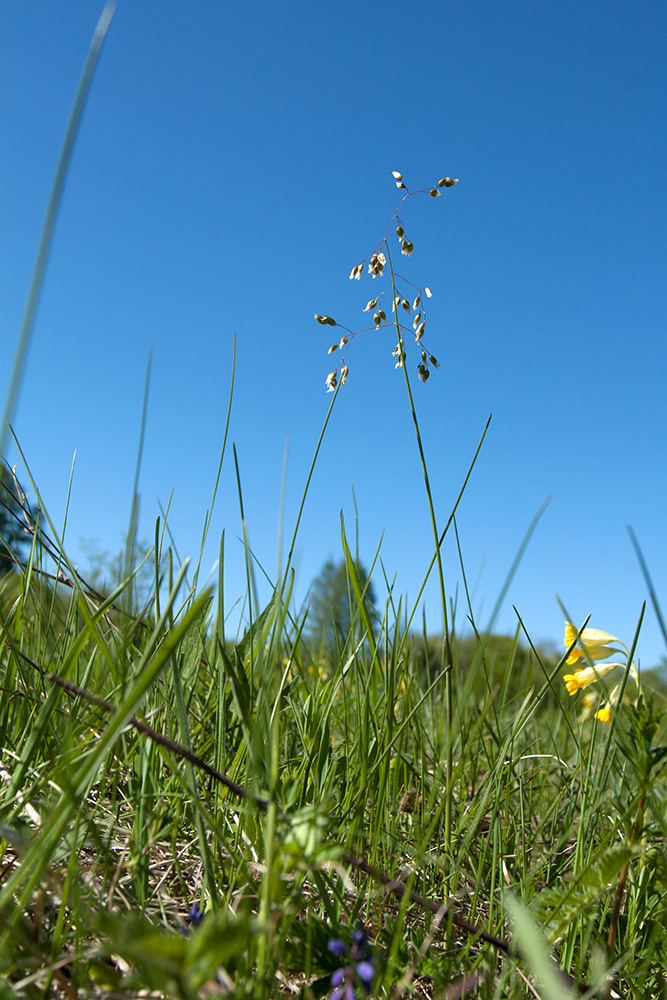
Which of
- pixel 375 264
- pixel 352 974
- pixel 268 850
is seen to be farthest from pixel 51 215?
pixel 375 264

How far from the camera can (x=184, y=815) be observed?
151cm

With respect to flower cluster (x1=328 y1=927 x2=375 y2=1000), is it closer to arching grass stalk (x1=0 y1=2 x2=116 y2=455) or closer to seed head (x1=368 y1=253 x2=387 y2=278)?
arching grass stalk (x1=0 y1=2 x2=116 y2=455)

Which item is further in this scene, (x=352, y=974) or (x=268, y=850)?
(x=352, y=974)

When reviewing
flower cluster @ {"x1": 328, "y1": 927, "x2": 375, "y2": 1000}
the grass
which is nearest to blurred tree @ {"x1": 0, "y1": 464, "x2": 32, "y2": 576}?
the grass

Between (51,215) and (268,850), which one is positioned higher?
(51,215)

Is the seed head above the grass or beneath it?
above

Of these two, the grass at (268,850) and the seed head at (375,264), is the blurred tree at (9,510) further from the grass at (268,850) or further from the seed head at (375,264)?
the seed head at (375,264)

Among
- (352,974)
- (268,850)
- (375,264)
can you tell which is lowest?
(352,974)

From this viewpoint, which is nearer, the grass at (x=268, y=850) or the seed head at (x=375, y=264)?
the grass at (x=268, y=850)

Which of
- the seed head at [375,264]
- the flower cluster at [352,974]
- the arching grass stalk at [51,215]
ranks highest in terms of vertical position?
the seed head at [375,264]

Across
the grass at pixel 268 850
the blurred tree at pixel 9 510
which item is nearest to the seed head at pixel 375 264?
the grass at pixel 268 850

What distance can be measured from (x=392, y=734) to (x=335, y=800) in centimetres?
30

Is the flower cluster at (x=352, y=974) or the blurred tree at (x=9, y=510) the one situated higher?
the blurred tree at (x=9, y=510)

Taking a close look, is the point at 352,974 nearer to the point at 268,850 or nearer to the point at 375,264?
the point at 268,850
